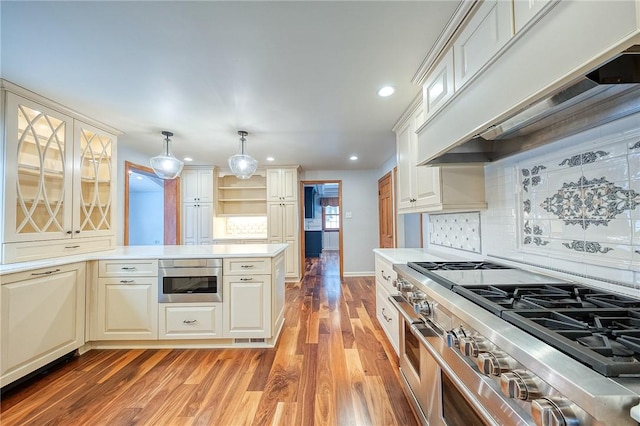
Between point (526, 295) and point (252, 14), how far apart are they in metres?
1.79

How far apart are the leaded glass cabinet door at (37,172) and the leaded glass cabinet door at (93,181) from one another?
0.09 meters

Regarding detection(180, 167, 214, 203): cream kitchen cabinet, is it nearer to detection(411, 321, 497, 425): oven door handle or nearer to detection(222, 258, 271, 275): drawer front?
detection(222, 258, 271, 275): drawer front

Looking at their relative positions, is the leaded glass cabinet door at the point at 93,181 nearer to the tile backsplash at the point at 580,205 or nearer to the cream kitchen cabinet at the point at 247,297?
the cream kitchen cabinet at the point at 247,297

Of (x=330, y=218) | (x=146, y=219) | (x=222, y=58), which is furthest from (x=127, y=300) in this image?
(x=330, y=218)

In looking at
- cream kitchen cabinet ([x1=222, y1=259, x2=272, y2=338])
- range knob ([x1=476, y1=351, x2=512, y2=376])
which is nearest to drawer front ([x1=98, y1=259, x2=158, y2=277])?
cream kitchen cabinet ([x1=222, y1=259, x2=272, y2=338])

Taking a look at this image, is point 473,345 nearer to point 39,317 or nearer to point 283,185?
point 39,317

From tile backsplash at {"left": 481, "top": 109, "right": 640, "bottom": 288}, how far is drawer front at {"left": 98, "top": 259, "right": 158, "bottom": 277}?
287 cm

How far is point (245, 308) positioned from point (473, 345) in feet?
6.54

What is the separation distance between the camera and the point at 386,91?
2039 millimetres

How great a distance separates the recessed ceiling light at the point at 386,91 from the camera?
2.00 metres

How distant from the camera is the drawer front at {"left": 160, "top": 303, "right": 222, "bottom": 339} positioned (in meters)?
2.32

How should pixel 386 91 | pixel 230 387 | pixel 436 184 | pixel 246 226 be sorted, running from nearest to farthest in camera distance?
1. pixel 230 387
2. pixel 436 184
3. pixel 386 91
4. pixel 246 226

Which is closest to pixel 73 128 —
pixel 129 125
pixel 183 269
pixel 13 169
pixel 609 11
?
pixel 129 125

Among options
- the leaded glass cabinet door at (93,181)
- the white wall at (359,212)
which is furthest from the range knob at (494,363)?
the white wall at (359,212)
